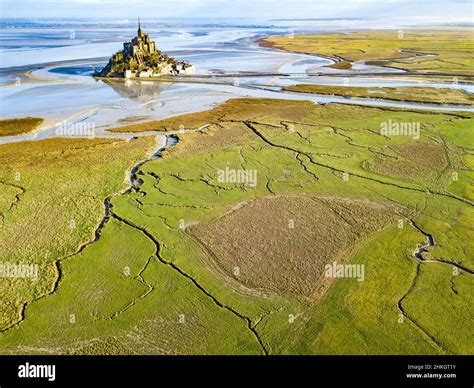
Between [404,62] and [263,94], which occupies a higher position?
[404,62]

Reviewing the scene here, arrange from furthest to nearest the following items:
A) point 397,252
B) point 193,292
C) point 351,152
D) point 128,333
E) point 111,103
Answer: point 111,103
point 351,152
point 397,252
point 193,292
point 128,333

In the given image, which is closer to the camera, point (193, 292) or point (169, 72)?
point (193, 292)

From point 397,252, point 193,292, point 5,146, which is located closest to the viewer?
point 193,292

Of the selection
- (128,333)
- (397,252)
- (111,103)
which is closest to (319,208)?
(397,252)

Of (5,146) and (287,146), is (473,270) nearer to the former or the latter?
(287,146)

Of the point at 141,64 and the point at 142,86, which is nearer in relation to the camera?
the point at 142,86

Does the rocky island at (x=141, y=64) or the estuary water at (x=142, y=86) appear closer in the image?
the estuary water at (x=142, y=86)

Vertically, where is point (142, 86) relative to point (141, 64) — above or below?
below

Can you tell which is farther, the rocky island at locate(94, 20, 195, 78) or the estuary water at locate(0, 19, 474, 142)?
the rocky island at locate(94, 20, 195, 78)
